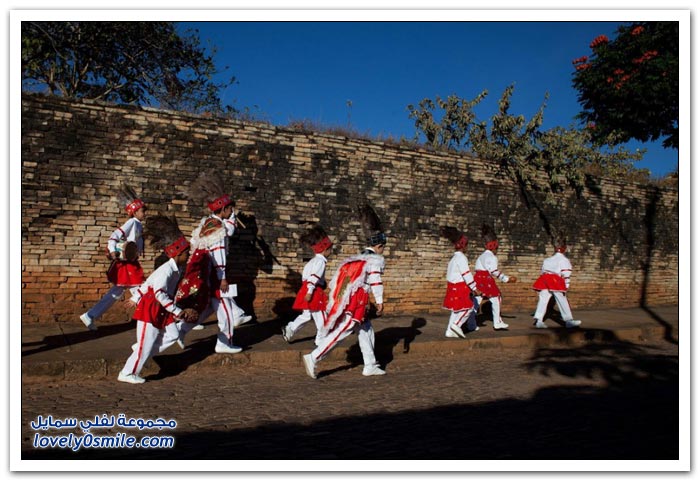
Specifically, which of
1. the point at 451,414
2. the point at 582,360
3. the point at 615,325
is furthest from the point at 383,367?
the point at 615,325

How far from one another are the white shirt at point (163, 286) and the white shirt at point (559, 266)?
24.6 ft

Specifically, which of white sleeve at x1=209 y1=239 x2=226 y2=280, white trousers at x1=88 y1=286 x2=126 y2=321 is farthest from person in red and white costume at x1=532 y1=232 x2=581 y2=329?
white trousers at x1=88 y1=286 x2=126 y2=321

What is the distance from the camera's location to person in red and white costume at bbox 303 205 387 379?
650 centimetres

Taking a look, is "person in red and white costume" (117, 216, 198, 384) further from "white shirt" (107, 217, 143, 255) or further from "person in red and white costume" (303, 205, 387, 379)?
"white shirt" (107, 217, 143, 255)

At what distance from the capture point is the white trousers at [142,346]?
5715 mm

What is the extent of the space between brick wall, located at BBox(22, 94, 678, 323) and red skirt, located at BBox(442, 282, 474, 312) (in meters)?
2.24

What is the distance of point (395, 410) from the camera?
512cm

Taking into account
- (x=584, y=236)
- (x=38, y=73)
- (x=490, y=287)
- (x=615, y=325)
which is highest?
(x=38, y=73)

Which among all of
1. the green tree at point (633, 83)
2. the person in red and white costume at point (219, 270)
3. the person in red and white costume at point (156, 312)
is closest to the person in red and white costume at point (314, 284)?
the person in red and white costume at point (219, 270)

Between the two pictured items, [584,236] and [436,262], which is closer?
[436,262]

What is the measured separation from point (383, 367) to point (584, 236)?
9395mm

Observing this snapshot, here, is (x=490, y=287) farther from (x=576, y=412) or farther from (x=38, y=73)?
(x=38, y=73)

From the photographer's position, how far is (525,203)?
13.4m

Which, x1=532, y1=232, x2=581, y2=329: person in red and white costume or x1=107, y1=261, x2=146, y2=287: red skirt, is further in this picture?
x1=532, y1=232, x2=581, y2=329: person in red and white costume
